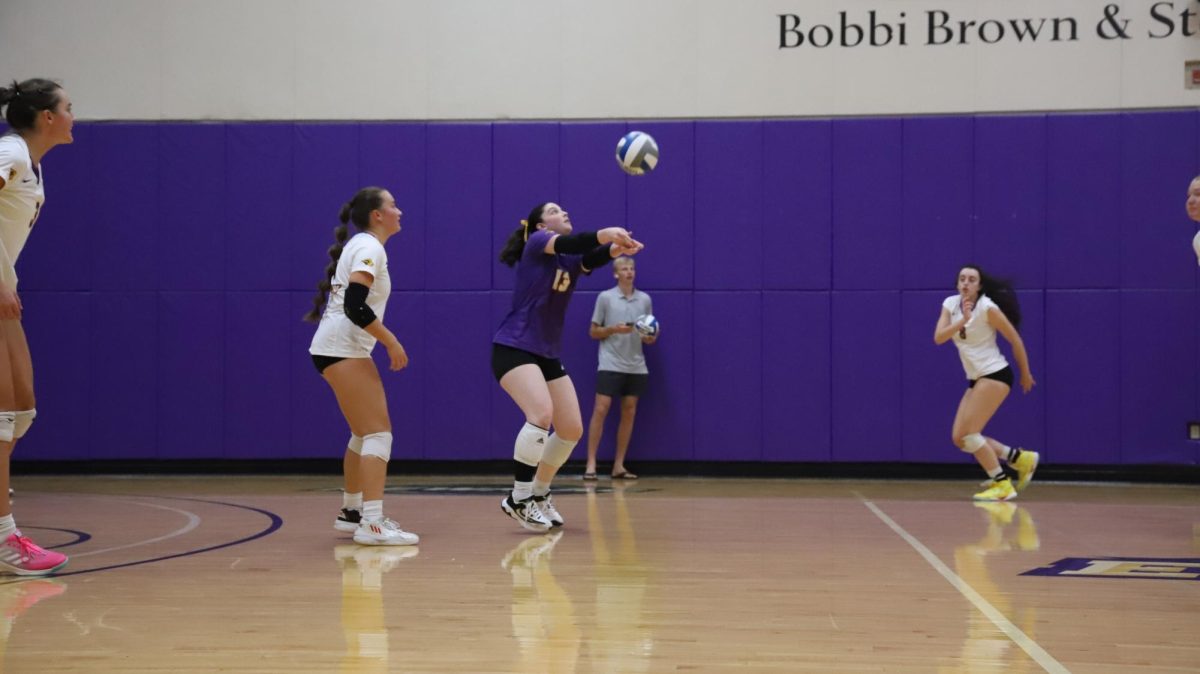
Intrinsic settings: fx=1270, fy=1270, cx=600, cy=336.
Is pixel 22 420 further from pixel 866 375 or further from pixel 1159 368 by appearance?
pixel 1159 368

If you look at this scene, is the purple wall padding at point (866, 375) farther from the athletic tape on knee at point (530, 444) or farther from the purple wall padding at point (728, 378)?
the athletic tape on knee at point (530, 444)

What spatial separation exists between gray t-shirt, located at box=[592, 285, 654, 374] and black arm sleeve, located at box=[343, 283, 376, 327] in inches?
197

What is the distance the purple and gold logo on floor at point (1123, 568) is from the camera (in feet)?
18.7

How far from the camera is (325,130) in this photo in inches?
471

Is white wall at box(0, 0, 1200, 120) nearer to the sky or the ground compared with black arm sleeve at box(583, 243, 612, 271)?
nearer to the sky

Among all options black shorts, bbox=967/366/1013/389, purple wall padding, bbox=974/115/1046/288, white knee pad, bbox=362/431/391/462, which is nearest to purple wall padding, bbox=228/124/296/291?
white knee pad, bbox=362/431/391/462

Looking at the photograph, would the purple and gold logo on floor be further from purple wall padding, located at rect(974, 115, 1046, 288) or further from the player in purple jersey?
purple wall padding, located at rect(974, 115, 1046, 288)

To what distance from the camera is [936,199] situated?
451 inches

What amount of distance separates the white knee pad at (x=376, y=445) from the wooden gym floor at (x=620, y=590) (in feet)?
1.61

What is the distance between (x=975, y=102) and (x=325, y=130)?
5988mm

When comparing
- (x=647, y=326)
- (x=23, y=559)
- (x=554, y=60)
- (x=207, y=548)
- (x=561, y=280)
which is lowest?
(x=207, y=548)

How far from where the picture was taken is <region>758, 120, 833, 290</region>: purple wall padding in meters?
A: 11.6

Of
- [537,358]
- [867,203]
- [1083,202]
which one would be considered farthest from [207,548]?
[1083,202]

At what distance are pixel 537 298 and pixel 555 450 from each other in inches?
35.1
